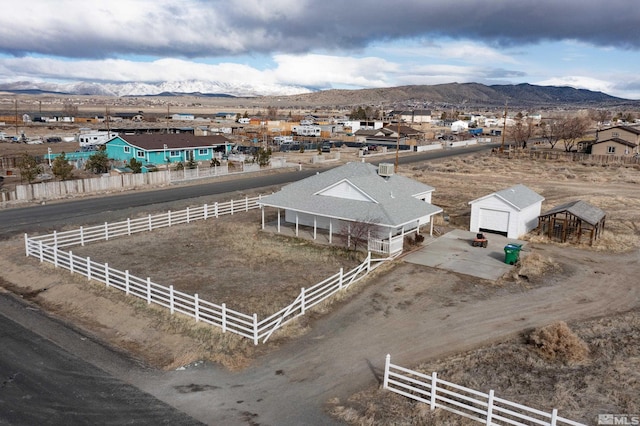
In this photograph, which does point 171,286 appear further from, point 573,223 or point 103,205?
point 573,223

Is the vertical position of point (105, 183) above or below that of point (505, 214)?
below

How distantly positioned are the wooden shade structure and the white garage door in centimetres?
235

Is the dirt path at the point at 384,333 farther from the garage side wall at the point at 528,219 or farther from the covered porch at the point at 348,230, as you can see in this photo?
the garage side wall at the point at 528,219

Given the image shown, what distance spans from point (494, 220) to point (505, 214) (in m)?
0.87

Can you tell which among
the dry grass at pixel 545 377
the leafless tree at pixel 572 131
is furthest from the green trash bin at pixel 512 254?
the leafless tree at pixel 572 131

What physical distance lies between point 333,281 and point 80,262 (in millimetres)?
13625

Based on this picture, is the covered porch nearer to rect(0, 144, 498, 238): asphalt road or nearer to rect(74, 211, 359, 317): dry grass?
rect(74, 211, 359, 317): dry grass

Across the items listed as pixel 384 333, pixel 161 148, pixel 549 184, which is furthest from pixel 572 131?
pixel 384 333

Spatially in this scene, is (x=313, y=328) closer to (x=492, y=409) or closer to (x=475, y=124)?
(x=492, y=409)

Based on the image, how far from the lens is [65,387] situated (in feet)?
49.6

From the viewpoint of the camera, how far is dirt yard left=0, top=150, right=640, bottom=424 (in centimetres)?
1560

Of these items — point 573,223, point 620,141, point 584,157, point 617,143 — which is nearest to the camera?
point 573,223

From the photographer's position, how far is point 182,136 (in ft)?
240

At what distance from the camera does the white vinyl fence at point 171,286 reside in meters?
19.4
